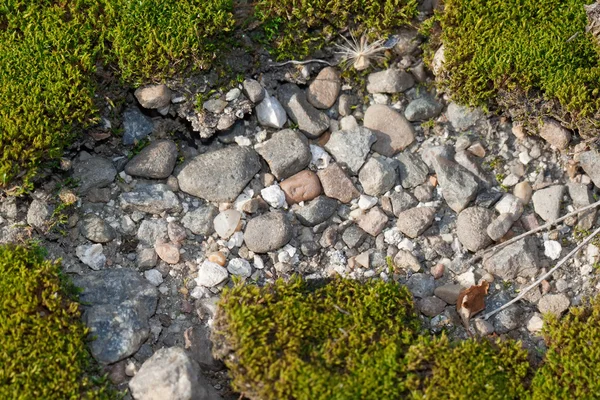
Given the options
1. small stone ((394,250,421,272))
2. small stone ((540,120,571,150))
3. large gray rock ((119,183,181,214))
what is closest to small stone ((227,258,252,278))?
large gray rock ((119,183,181,214))

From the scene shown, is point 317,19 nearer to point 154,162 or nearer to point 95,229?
point 154,162

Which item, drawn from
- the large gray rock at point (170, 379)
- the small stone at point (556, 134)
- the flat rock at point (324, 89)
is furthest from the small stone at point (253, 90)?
the small stone at point (556, 134)

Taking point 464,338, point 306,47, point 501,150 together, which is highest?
point 306,47

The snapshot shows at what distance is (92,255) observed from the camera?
17.6ft

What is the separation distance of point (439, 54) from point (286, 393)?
298 centimetres

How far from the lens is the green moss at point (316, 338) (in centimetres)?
460

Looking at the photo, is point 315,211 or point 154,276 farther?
point 315,211

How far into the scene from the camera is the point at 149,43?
5547 millimetres

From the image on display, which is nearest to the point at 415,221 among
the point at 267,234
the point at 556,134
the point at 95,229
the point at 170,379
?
the point at 267,234

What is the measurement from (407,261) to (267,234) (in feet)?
3.41

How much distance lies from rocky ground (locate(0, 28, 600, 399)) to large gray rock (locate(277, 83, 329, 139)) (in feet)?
0.04

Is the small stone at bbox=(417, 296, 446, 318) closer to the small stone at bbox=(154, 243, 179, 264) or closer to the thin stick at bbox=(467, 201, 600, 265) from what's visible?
the thin stick at bbox=(467, 201, 600, 265)

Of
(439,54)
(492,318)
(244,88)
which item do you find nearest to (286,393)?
(492,318)

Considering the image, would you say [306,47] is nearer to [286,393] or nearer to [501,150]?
[501,150]
